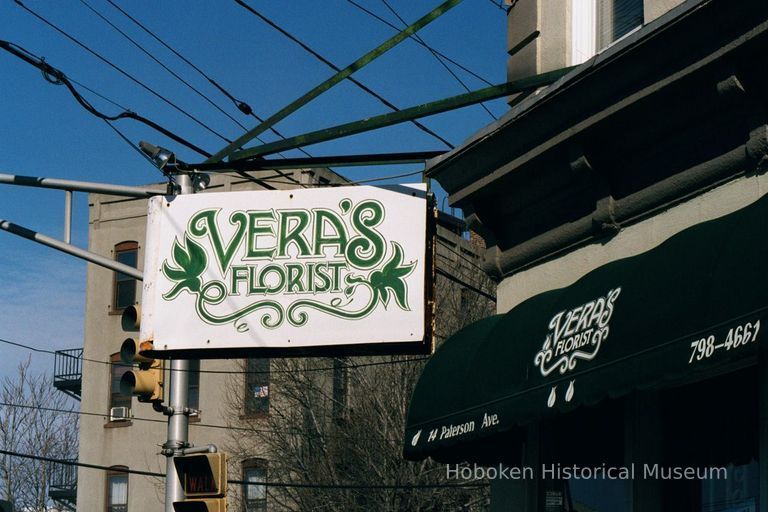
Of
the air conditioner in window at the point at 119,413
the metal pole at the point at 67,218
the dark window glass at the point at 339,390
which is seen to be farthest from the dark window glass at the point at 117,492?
the metal pole at the point at 67,218

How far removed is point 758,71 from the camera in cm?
920

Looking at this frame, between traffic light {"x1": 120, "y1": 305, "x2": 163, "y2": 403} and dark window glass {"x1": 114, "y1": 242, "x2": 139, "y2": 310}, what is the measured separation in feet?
97.5

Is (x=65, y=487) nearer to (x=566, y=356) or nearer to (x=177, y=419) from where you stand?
(x=177, y=419)

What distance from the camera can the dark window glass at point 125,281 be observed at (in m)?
43.3

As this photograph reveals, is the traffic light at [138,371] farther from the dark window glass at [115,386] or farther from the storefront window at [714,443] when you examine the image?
the dark window glass at [115,386]

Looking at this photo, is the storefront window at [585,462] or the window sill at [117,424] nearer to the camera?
the storefront window at [585,462]

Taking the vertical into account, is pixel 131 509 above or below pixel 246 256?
below

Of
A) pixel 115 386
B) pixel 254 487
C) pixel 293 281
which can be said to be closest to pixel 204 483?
pixel 293 281

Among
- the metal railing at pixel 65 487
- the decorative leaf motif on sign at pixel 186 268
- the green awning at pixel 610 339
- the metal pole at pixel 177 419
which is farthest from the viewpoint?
the metal railing at pixel 65 487

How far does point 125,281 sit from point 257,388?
887 centimetres

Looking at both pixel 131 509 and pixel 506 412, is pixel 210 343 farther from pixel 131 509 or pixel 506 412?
pixel 131 509

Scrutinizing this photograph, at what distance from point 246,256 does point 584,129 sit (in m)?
3.70

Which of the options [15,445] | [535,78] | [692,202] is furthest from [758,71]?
[15,445]

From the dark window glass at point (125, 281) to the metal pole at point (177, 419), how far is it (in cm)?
2938
